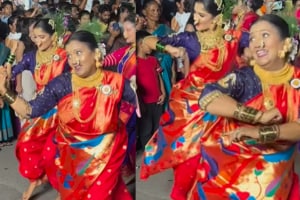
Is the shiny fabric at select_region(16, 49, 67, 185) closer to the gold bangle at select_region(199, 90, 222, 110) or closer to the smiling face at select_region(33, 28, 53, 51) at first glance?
the smiling face at select_region(33, 28, 53, 51)

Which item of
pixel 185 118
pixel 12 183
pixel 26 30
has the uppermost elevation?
pixel 26 30

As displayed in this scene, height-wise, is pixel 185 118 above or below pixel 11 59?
below

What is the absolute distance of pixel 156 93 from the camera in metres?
1.65

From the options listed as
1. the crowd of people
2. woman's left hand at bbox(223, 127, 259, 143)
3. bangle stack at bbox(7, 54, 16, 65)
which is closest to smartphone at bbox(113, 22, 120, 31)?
the crowd of people

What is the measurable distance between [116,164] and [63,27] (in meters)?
0.48

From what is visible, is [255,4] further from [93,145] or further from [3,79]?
[3,79]

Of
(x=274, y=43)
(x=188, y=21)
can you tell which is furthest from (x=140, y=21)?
(x=274, y=43)

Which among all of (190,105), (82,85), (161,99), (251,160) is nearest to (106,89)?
(82,85)

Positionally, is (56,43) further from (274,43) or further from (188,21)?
(274,43)

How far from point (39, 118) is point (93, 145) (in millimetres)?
265

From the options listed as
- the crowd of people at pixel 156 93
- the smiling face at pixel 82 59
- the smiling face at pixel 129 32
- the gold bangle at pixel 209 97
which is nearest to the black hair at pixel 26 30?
the crowd of people at pixel 156 93

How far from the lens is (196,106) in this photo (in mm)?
1551

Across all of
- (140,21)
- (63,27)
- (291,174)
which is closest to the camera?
(291,174)

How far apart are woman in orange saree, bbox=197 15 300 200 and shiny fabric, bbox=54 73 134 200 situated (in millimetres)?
340
